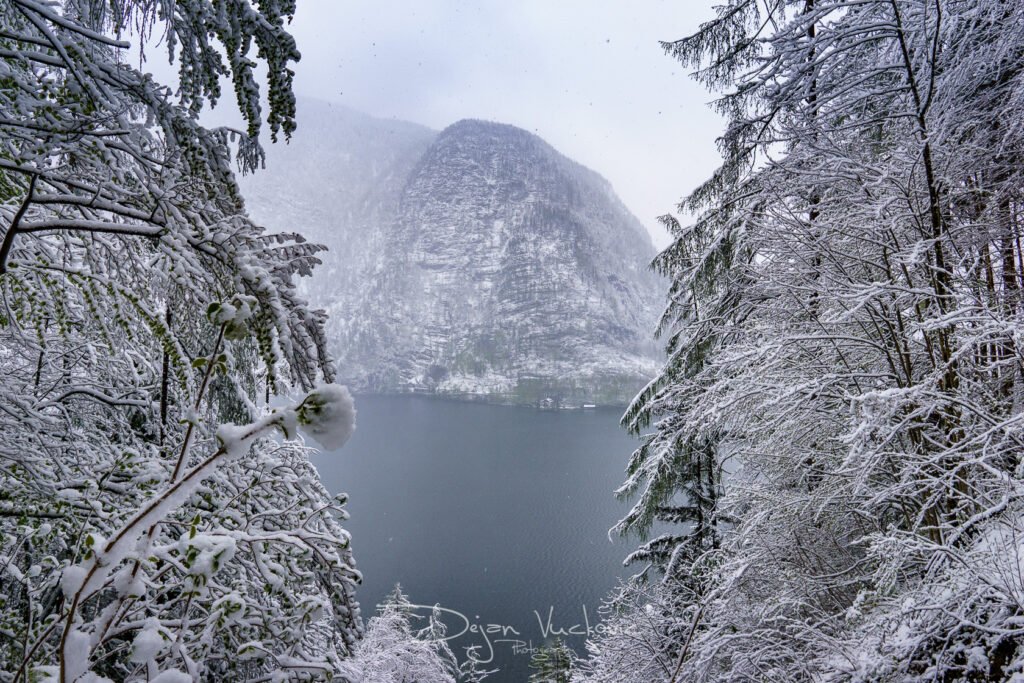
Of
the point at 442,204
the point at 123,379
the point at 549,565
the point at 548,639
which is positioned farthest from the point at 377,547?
the point at 442,204

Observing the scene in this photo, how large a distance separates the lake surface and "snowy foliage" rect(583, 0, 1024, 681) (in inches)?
559

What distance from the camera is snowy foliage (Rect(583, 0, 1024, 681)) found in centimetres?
255

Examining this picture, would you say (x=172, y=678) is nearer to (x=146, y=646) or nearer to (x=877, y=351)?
(x=146, y=646)

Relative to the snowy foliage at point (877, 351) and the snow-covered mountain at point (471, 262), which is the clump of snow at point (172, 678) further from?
the snow-covered mountain at point (471, 262)

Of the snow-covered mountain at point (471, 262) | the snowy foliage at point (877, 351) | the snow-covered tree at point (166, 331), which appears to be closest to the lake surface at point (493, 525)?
the snowy foliage at point (877, 351)

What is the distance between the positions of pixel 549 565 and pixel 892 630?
24.4m

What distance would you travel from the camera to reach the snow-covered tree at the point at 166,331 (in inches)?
29.4

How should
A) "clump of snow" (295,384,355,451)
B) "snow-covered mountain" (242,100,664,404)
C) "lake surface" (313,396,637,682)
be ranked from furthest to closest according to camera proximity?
1. "snow-covered mountain" (242,100,664,404)
2. "lake surface" (313,396,637,682)
3. "clump of snow" (295,384,355,451)

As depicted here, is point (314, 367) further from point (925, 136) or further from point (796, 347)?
point (925, 136)

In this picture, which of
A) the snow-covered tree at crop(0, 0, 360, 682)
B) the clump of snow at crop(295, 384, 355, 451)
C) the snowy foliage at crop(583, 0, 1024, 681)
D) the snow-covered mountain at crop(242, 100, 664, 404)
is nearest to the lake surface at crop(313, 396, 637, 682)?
the snowy foliage at crop(583, 0, 1024, 681)

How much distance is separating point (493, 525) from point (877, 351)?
28131 mm

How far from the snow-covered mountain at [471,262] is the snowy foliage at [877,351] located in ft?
245

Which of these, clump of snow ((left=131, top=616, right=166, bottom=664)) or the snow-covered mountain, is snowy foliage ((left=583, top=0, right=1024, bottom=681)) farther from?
the snow-covered mountain

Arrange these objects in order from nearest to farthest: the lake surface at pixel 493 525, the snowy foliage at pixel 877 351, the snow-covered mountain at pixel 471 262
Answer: the snowy foliage at pixel 877 351 → the lake surface at pixel 493 525 → the snow-covered mountain at pixel 471 262
